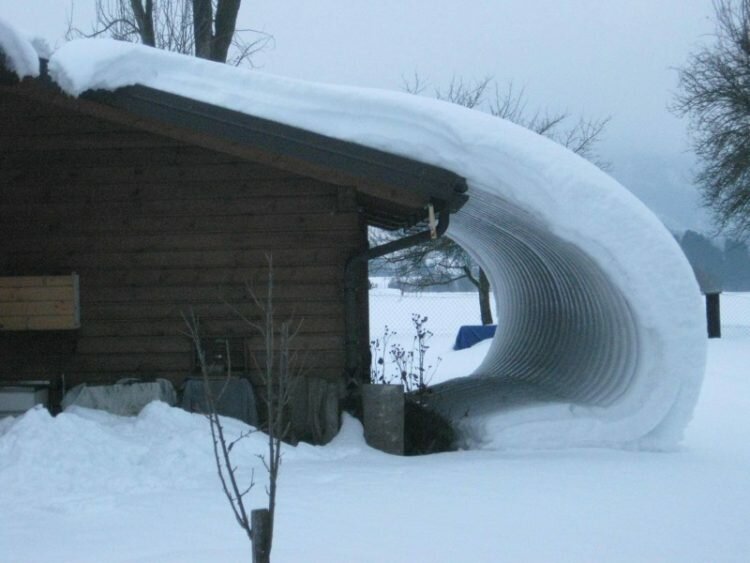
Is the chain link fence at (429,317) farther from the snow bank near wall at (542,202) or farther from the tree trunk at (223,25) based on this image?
the snow bank near wall at (542,202)

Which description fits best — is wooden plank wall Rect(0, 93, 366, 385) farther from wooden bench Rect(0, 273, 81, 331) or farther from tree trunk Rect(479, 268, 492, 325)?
tree trunk Rect(479, 268, 492, 325)

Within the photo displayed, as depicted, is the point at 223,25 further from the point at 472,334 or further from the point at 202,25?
the point at 472,334

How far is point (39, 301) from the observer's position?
8.52 meters

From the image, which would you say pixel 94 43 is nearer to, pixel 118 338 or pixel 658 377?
pixel 118 338

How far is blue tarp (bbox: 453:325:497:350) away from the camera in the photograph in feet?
79.4

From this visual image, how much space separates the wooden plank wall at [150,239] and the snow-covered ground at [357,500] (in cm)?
108

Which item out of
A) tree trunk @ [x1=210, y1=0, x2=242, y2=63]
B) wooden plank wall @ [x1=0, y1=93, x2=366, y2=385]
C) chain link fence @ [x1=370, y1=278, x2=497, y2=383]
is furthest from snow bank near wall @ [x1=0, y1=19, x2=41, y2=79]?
chain link fence @ [x1=370, y1=278, x2=497, y2=383]

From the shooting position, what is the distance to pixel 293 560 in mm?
4656

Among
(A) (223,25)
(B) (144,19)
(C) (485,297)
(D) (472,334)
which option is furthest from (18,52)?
(C) (485,297)

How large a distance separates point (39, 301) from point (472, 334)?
16657 mm

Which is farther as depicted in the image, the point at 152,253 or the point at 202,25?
the point at 202,25

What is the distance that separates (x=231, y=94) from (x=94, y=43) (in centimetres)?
113

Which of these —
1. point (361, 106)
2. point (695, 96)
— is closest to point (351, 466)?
point (361, 106)

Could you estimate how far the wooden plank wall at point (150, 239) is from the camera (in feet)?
28.5
